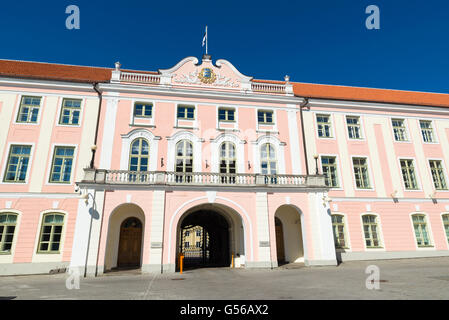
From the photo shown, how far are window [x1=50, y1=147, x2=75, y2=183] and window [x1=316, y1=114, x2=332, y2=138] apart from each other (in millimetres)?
17853

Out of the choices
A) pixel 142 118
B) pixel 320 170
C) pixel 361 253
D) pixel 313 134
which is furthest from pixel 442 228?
pixel 142 118

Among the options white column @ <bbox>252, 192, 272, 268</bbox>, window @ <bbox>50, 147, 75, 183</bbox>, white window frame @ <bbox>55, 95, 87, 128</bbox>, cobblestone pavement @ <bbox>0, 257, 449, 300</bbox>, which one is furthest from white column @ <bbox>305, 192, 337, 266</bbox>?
white window frame @ <bbox>55, 95, 87, 128</bbox>

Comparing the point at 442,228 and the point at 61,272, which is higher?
the point at 442,228

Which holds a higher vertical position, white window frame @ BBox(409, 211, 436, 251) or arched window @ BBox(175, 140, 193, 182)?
arched window @ BBox(175, 140, 193, 182)

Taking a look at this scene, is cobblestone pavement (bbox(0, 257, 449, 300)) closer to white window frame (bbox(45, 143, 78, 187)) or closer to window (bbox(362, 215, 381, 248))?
white window frame (bbox(45, 143, 78, 187))

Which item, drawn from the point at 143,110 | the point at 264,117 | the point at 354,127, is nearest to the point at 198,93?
the point at 143,110

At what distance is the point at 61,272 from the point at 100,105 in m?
10.7

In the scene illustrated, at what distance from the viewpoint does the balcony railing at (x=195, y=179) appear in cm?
1512

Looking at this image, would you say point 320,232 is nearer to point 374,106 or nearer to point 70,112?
point 374,106

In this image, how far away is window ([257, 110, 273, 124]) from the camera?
20.2m

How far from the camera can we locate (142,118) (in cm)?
1862

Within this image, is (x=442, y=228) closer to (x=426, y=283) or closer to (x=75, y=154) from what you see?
(x=426, y=283)

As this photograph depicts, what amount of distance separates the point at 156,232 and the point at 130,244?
3.64 m
